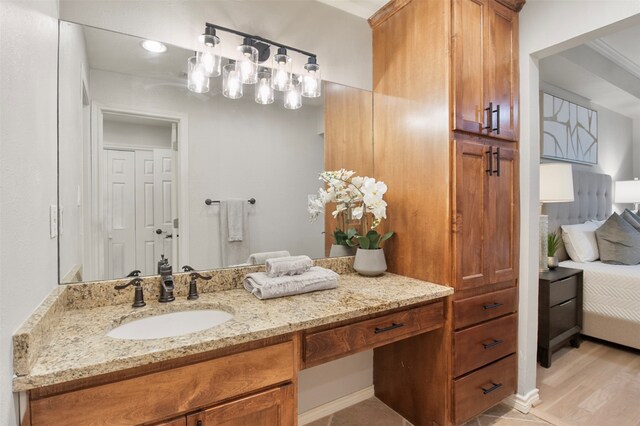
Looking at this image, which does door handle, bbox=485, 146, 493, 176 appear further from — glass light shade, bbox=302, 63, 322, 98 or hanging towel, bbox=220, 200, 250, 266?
hanging towel, bbox=220, 200, 250, 266

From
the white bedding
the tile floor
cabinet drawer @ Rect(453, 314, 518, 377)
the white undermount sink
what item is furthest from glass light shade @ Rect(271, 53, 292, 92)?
the white bedding

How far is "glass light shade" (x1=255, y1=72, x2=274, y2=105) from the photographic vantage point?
1743 millimetres

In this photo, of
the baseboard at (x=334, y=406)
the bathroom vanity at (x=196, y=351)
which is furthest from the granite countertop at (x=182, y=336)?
the baseboard at (x=334, y=406)

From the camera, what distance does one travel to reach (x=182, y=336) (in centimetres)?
101

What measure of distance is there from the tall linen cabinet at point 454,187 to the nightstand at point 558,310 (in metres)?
0.72

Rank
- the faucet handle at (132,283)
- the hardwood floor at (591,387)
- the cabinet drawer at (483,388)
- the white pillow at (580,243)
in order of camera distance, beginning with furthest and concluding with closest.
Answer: the white pillow at (580,243)
the hardwood floor at (591,387)
the cabinet drawer at (483,388)
the faucet handle at (132,283)

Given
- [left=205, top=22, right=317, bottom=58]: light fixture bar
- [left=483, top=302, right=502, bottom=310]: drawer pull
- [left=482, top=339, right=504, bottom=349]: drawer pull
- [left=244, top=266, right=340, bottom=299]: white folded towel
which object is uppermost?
[left=205, top=22, right=317, bottom=58]: light fixture bar

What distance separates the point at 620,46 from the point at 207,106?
3.74m

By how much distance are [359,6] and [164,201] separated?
64.6 inches

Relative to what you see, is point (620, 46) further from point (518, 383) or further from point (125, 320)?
point (125, 320)

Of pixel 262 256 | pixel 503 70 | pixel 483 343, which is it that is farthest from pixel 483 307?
pixel 503 70

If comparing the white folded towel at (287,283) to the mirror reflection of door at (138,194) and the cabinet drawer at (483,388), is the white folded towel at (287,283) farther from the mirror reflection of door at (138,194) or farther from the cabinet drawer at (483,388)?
the cabinet drawer at (483,388)

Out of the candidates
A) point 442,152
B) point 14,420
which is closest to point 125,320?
point 14,420

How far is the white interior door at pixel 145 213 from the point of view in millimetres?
1479
